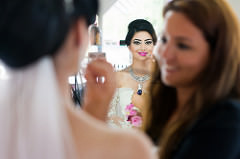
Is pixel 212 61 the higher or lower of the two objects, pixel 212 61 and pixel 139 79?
the higher

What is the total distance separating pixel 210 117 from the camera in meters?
0.57

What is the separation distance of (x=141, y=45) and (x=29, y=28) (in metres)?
1.26

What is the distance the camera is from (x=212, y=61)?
Result: 61 cm

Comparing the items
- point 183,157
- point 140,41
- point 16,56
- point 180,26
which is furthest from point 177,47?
point 140,41

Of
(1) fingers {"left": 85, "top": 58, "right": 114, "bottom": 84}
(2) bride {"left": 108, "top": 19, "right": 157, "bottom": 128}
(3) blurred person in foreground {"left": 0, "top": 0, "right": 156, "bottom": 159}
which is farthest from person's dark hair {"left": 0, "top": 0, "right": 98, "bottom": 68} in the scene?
(2) bride {"left": 108, "top": 19, "right": 157, "bottom": 128}

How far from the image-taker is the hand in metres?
0.65

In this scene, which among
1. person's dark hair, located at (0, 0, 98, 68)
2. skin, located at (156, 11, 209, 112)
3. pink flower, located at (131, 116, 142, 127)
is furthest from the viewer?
pink flower, located at (131, 116, 142, 127)

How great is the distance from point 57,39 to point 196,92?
0.43 meters

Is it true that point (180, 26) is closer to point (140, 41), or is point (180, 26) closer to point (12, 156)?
point (12, 156)

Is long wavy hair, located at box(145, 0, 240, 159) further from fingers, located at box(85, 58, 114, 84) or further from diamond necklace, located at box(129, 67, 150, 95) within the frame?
diamond necklace, located at box(129, 67, 150, 95)

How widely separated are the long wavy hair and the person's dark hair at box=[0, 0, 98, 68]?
360 mm

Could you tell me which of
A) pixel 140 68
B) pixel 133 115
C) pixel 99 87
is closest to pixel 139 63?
pixel 140 68

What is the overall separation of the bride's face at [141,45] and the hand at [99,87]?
94cm

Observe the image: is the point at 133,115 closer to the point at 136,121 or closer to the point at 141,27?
the point at 136,121
